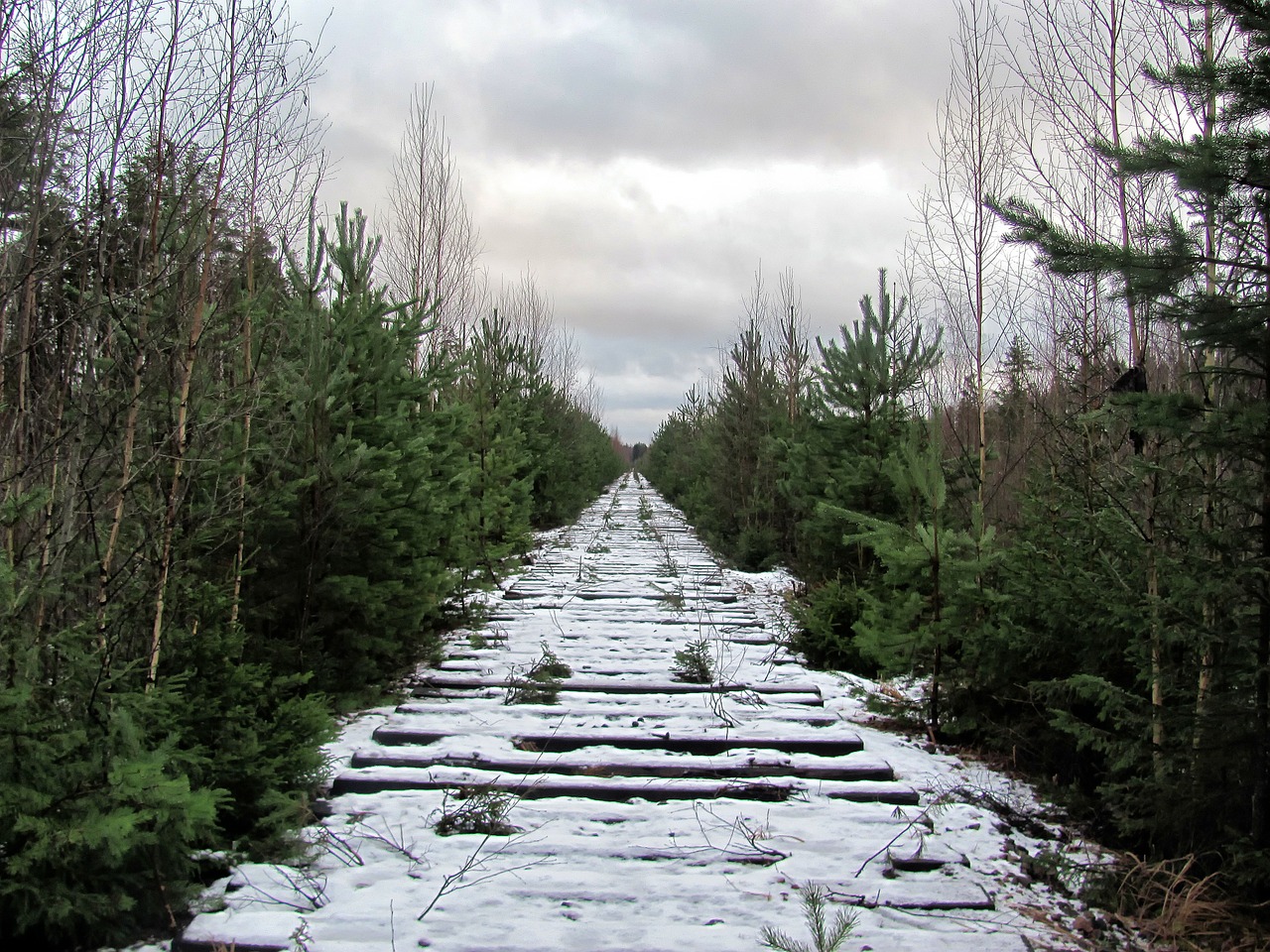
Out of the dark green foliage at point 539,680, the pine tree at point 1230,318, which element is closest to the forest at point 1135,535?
the pine tree at point 1230,318

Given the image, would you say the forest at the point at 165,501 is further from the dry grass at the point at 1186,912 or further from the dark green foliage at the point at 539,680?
the dry grass at the point at 1186,912

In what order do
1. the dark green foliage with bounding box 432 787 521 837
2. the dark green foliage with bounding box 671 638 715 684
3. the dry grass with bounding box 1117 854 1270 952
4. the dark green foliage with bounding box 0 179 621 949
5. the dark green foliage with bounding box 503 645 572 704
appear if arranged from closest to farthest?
the dark green foliage with bounding box 0 179 621 949 → the dry grass with bounding box 1117 854 1270 952 → the dark green foliage with bounding box 432 787 521 837 → the dark green foliage with bounding box 503 645 572 704 → the dark green foliage with bounding box 671 638 715 684

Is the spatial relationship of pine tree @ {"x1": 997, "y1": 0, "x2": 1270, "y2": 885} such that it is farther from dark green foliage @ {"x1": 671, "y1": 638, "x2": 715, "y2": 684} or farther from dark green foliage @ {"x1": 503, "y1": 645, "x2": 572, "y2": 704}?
dark green foliage @ {"x1": 503, "y1": 645, "x2": 572, "y2": 704}

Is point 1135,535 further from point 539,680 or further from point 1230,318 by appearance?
point 539,680

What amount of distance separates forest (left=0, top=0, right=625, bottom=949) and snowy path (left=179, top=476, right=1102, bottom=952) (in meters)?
0.40

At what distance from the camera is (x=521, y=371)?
17000 millimetres

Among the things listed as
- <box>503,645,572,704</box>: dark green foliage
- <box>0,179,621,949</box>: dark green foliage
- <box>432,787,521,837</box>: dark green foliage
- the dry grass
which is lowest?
the dry grass

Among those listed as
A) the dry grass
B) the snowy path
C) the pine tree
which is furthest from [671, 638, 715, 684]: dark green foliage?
the pine tree

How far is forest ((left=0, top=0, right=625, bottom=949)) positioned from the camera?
264 centimetres

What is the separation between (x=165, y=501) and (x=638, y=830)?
8.10 feet

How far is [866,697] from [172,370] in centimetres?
473

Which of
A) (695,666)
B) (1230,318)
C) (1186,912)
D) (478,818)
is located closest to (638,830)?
(478,818)

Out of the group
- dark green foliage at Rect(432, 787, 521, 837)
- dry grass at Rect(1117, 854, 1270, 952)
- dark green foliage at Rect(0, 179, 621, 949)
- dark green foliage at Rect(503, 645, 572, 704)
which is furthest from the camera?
dark green foliage at Rect(503, 645, 572, 704)

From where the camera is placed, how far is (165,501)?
11.3ft
